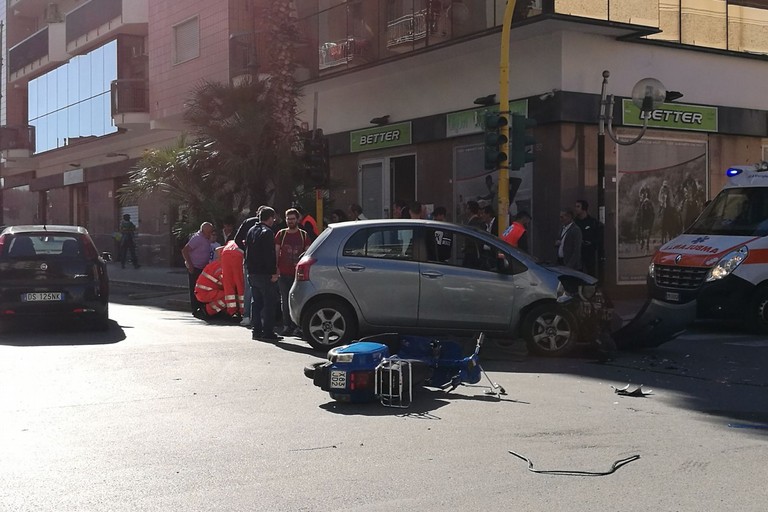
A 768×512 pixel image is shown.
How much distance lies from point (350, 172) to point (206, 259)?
25.8ft

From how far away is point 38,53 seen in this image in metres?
38.6

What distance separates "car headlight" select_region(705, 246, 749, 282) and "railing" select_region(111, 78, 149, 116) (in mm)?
21351

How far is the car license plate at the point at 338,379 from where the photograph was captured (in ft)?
23.8

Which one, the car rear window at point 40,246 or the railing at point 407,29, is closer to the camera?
Answer: the car rear window at point 40,246

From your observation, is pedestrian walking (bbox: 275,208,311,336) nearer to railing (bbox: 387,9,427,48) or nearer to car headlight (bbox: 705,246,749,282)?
car headlight (bbox: 705,246,749,282)

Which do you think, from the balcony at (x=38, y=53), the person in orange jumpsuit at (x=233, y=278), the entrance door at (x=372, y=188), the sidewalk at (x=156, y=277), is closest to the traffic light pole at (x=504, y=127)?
the person in orange jumpsuit at (x=233, y=278)

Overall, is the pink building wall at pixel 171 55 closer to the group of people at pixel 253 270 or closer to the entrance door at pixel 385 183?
the entrance door at pixel 385 183

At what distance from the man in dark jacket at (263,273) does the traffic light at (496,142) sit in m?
3.37

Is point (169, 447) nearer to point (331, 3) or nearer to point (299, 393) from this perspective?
point (299, 393)

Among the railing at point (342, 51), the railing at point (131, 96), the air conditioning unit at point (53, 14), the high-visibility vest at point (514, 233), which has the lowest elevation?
the high-visibility vest at point (514, 233)

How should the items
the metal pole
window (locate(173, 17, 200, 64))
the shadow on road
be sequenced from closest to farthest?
1. the shadow on road
2. the metal pole
3. window (locate(173, 17, 200, 64))

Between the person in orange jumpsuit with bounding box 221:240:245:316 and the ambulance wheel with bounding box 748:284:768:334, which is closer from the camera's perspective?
the ambulance wheel with bounding box 748:284:768:334

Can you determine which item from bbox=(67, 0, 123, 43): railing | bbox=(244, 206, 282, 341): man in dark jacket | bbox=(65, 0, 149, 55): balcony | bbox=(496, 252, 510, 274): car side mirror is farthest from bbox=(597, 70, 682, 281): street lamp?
bbox=(67, 0, 123, 43): railing

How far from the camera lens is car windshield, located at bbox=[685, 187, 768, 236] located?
12.8 metres
